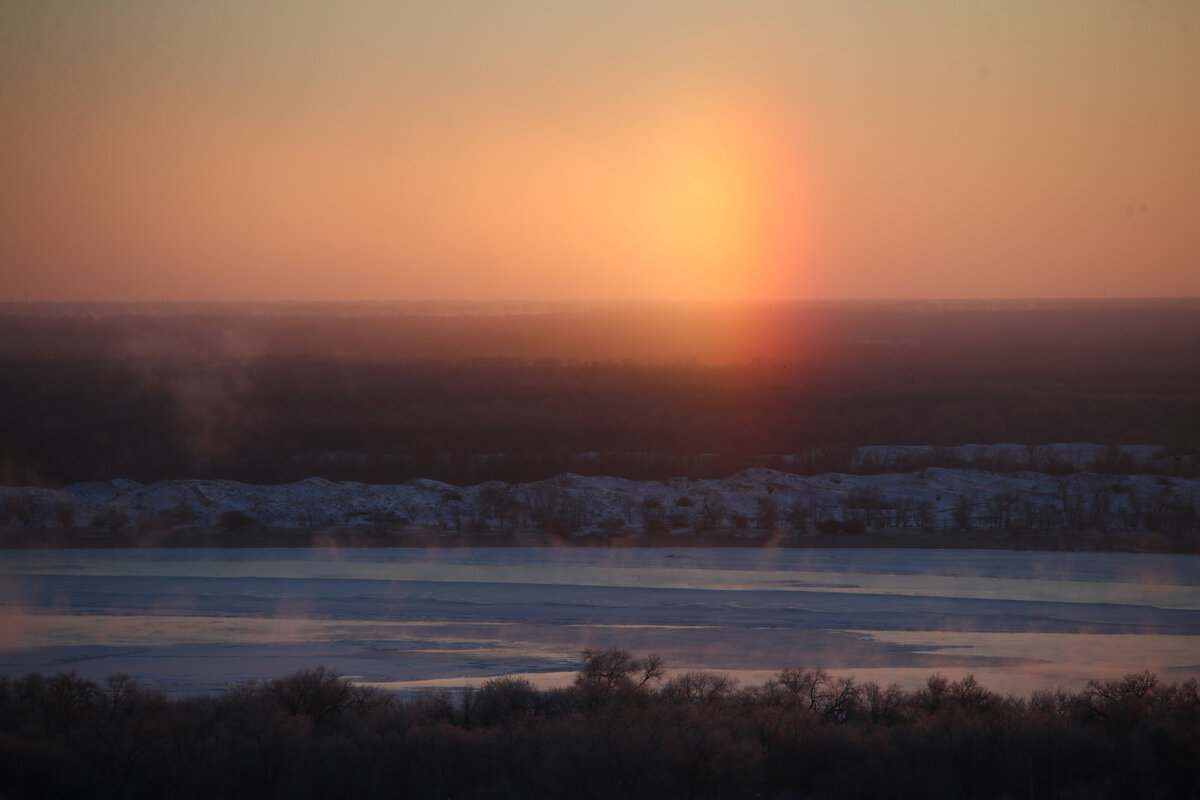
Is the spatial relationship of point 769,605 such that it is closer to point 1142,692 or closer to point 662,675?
point 662,675

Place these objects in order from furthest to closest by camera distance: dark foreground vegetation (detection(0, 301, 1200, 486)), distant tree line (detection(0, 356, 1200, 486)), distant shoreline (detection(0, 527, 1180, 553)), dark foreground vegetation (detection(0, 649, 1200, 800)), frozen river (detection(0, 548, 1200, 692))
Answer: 1. dark foreground vegetation (detection(0, 301, 1200, 486))
2. distant tree line (detection(0, 356, 1200, 486))
3. distant shoreline (detection(0, 527, 1180, 553))
4. frozen river (detection(0, 548, 1200, 692))
5. dark foreground vegetation (detection(0, 649, 1200, 800))

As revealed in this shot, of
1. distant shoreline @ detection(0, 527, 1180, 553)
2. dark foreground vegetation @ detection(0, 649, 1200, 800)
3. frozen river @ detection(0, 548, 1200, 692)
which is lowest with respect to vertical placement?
distant shoreline @ detection(0, 527, 1180, 553)

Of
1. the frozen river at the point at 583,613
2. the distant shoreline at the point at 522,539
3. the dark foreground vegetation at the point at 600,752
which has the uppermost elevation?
the dark foreground vegetation at the point at 600,752

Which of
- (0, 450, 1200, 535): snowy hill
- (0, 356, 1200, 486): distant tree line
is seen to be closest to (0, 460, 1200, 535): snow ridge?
(0, 450, 1200, 535): snowy hill

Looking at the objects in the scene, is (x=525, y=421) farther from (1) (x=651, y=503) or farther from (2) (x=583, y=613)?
(2) (x=583, y=613)

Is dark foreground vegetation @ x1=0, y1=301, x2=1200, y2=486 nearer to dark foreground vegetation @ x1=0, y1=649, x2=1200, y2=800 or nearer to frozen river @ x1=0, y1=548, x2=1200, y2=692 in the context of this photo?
frozen river @ x1=0, y1=548, x2=1200, y2=692

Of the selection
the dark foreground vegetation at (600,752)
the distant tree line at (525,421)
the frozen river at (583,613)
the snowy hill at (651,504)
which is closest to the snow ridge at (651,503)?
the snowy hill at (651,504)

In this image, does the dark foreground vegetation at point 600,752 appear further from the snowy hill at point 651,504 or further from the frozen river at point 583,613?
the snowy hill at point 651,504
